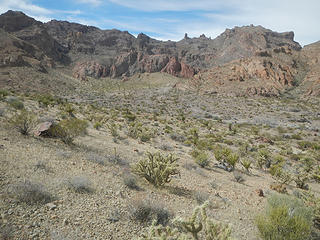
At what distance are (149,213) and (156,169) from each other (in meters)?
1.92

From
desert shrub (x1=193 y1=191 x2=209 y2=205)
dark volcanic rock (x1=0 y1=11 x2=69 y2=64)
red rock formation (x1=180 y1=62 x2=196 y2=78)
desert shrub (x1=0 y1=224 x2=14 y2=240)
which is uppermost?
dark volcanic rock (x1=0 y1=11 x2=69 y2=64)

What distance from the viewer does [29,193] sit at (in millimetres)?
3979

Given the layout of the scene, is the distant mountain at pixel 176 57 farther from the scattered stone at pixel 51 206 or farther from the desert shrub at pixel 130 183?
the scattered stone at pixel 51 206

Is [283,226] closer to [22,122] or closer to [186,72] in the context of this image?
[22,122]

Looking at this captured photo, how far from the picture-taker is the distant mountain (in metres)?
59.8

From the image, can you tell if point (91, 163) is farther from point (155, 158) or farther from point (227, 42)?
point (227, 42)

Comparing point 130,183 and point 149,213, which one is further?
point 130,183

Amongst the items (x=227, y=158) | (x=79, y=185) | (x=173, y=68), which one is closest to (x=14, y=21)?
(x=173, y=68)

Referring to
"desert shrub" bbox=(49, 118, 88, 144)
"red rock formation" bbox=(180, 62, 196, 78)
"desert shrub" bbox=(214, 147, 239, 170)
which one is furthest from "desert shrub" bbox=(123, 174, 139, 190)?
"red rock formation" bbox=(180, 62, 196, 78)

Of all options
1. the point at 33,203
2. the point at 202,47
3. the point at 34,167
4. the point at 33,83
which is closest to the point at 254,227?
the point at 33,203

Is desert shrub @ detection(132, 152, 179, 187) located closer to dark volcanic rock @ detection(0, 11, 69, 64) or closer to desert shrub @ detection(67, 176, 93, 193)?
desert shrub @ detection(67, 176, 93, 193)

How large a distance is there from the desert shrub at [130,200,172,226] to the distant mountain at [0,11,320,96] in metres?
55.0

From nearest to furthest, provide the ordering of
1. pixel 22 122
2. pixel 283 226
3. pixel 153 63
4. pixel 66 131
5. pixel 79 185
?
pixel 283 226 < pixel 79 185 < pixel 22 122 < pixel 66 131 < pixel 153 63

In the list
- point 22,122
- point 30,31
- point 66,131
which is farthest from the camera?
point 30,31
